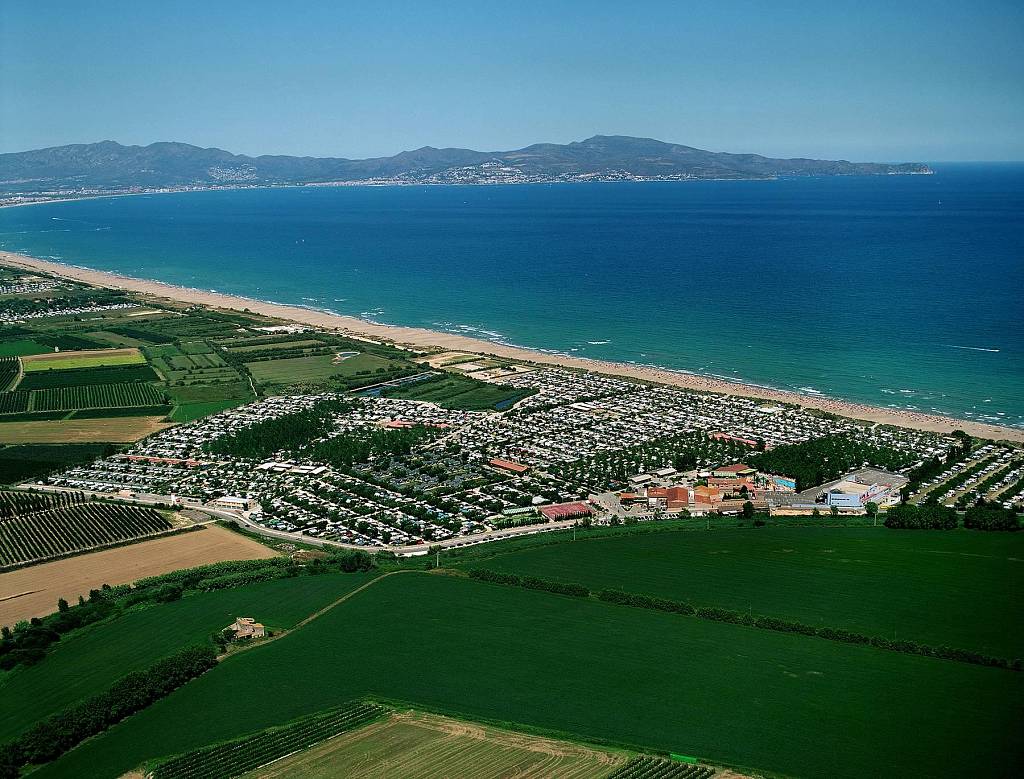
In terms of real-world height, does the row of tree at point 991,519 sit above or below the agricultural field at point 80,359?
below

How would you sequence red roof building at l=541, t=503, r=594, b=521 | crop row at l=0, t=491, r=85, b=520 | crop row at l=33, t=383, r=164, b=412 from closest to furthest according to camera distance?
crop row at l=0, t=491, r=85, b=520 < red roof building at l=541, t=503, r=594, b=521 < crop row at l=33, t=383, r=164, b=412

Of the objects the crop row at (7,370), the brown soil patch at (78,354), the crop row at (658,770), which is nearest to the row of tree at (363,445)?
the crop row at (7,370)

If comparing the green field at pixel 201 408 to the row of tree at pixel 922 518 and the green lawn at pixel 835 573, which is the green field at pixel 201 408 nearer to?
the green lawn at pixel 835 573

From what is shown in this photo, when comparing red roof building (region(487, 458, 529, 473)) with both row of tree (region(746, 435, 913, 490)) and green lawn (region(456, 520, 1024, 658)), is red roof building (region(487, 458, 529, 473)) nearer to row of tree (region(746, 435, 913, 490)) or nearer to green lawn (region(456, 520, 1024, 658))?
green lawn (region(456, 520, 1024, 658))

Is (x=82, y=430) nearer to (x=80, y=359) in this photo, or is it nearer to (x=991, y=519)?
(x=80, y=359)

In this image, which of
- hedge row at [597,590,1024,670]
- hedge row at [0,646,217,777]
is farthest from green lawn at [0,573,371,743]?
hedge row at [597,590,1024,670]

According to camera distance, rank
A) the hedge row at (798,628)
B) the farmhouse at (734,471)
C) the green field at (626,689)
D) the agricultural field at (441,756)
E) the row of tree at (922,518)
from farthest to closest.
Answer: the farmhouse at (734,471), the row of tree at (922,518), the hedge row at (798,628), the green field at (626,689), the agricultural field at (441,756)

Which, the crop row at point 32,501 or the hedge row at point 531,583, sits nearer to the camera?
the hedge row at point 531,583

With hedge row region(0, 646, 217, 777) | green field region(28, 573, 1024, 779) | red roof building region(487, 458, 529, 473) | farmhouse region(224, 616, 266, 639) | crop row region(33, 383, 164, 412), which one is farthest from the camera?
crop row region(33, 383, 164, 412)
